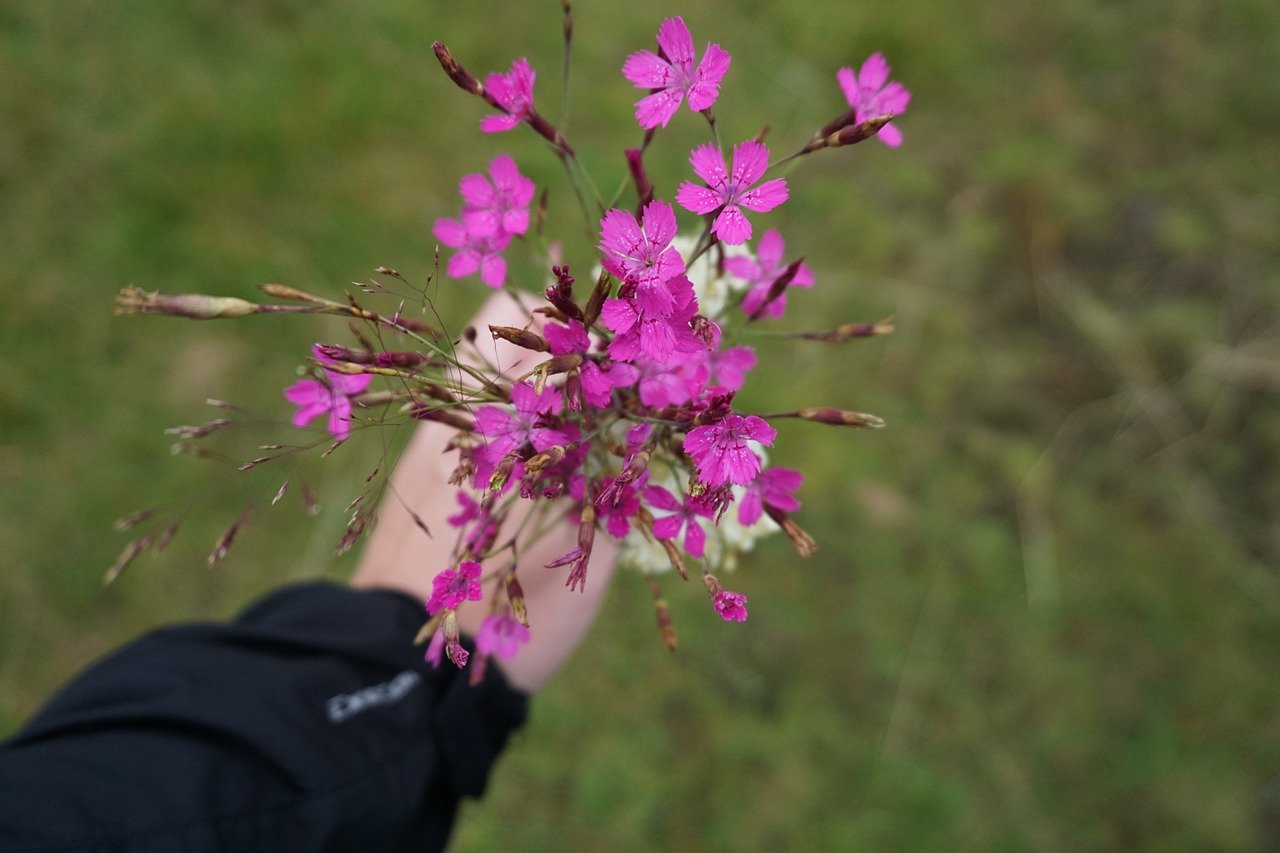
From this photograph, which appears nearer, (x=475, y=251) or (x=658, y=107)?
(x=658, y=107)

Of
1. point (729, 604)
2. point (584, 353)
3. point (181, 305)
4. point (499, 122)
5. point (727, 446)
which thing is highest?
point (499, 122)

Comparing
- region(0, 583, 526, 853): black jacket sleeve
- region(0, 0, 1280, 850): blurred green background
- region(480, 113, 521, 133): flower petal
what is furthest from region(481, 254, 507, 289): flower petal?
region(0, 0, 1280, 850): blurred green background

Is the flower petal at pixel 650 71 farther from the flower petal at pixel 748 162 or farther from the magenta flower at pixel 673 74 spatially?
the flower petal at pixel 748 162

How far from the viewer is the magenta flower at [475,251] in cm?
77

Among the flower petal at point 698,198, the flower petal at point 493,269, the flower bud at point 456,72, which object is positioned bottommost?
the flower petal at point 698,198

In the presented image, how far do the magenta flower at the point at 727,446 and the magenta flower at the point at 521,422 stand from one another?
0.10 meters

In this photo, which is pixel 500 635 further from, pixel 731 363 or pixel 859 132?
pixel 859 132

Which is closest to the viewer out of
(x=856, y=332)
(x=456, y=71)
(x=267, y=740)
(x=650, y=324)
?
(x=650, y=324)

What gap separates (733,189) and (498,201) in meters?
0.22

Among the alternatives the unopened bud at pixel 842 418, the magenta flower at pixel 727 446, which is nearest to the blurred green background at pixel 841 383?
the unopened bud at pixel 842 418

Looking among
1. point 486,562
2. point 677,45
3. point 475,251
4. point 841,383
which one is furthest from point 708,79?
point 841,383

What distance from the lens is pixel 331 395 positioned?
736 millimetres

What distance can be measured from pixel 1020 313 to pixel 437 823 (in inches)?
73.1

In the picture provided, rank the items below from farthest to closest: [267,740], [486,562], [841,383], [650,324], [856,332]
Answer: [841,383] → [486,562] → [267,740] → [856,332] → [650,324]
